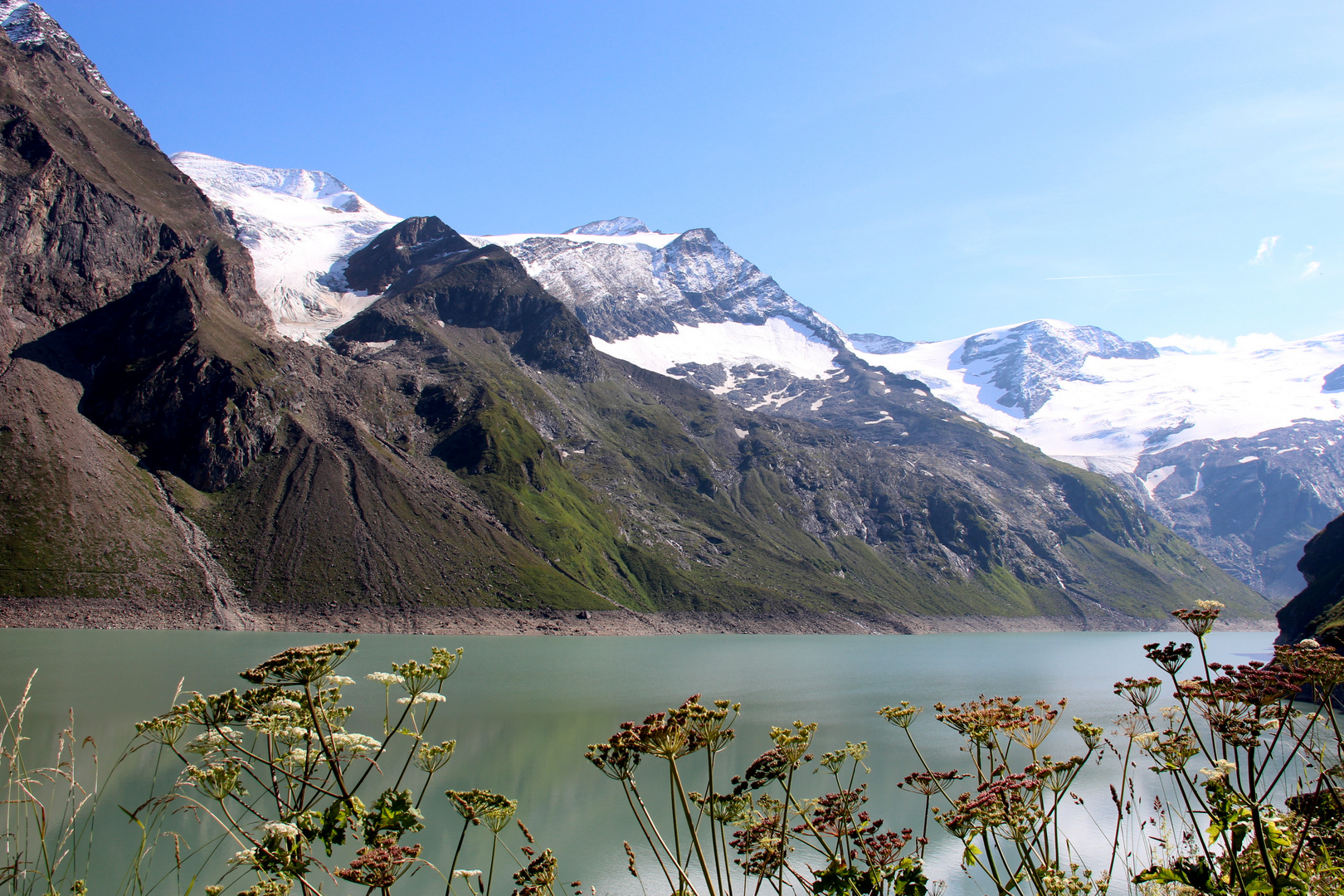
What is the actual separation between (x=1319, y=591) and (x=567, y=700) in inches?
3903

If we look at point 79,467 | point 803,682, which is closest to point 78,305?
point 79,467

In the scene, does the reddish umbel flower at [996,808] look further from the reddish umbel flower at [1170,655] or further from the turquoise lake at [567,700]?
the turquoise lake at [567,700]

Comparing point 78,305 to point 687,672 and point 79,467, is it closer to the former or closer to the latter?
point 79,467

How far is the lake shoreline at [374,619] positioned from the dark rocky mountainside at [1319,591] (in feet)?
322

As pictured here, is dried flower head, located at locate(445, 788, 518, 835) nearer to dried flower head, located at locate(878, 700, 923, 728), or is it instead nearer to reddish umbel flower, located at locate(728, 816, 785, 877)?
reddish umbel flower, located at locate(728, 816, 785, 877)

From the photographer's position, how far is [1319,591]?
316ft

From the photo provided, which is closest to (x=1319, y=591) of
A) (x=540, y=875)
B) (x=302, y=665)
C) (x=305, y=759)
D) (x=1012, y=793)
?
(x=1012, y=793)

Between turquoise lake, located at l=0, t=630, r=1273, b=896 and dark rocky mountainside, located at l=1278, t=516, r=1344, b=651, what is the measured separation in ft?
48.6

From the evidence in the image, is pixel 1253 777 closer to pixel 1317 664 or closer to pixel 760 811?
pixel 1317 664

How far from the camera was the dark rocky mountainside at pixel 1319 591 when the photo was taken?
81988mm

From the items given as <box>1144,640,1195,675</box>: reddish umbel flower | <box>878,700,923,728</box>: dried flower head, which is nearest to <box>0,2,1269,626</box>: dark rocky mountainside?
<box>878,700,923,728</box>: dried flower head

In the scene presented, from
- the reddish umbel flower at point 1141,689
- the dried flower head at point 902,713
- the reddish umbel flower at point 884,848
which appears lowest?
the reddish umbel flower at point 884,848

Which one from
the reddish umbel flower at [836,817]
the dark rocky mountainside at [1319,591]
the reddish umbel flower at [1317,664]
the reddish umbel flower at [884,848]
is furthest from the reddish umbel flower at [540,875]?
the dark rocky mountainside at [1319,591]

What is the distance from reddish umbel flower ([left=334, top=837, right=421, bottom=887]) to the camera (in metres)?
5.41
